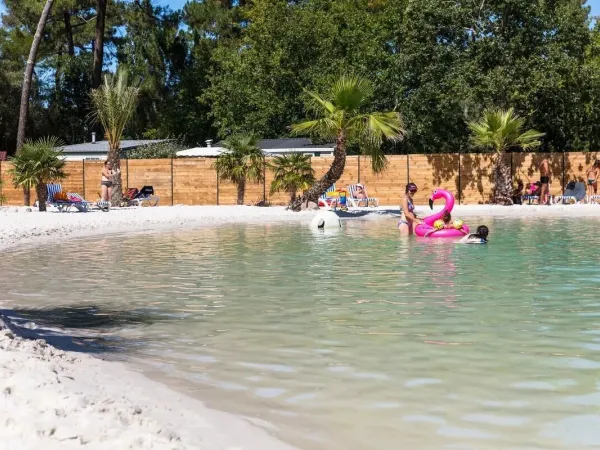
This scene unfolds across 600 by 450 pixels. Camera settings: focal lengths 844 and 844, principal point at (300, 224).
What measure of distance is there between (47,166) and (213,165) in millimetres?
Result: 7526

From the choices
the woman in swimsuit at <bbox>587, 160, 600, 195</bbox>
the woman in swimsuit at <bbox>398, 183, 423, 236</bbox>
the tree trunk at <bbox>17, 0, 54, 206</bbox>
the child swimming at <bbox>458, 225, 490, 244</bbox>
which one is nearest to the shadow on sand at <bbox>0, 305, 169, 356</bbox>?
the child swimming at <bbox>458, 225, 490, 244</bbox>

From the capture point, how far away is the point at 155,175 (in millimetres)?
34719

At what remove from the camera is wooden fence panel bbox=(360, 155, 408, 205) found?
3400cm

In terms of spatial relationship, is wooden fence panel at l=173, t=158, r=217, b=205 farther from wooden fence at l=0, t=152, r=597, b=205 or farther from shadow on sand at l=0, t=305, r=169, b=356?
shadow on sand at l=0, t=305, r=169, b=356

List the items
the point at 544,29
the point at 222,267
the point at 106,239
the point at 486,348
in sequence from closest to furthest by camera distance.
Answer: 1. the point at 486,348
2. the point at 222,267
3. the point at 106,239
4. the point at 544,29

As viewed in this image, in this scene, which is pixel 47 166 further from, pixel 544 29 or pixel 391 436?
pixel 391 436

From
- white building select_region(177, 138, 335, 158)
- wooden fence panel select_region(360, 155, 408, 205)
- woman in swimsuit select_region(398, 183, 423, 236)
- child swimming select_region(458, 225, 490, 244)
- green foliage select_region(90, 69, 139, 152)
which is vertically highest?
green foliage select_region(90, 69, 139, 152)

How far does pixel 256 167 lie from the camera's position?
32719mm

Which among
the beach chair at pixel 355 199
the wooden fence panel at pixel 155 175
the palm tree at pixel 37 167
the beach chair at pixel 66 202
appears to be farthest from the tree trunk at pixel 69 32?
the beach chair at pixel 355 199

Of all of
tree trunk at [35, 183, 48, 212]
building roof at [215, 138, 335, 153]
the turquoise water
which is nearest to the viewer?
the turquoise water

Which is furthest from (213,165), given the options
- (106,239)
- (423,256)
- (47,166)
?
(423,256)

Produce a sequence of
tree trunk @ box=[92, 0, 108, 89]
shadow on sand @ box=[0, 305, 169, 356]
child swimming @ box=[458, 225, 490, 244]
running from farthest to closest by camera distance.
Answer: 1. tree trunk @ box=[92, 0, 108, 89]
2. child swimming @ box=[458, 225, 490, 244]
3. shadow on sand @ box=[0, 305, 169, 356]

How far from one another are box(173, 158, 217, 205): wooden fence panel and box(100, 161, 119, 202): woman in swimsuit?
345 centimetres

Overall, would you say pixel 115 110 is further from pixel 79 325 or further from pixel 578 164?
pixel 79 325
